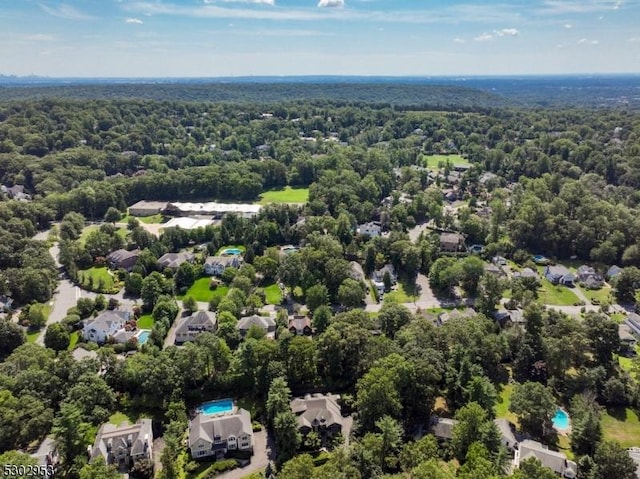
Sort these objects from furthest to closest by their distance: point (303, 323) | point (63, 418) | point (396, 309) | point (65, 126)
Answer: point (65, 126), point (303, 323), point (396, 309), point (63, 418)

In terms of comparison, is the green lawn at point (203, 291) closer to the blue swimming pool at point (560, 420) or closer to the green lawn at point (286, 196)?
the blue swimming pool at point (560, 420)

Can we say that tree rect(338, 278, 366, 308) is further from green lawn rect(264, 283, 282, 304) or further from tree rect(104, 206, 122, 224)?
tree rect(104, 206, 122, 224)

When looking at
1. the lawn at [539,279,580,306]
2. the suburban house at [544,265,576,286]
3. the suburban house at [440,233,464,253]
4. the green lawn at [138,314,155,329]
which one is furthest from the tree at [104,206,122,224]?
the suburban house at [544,265,576,286]

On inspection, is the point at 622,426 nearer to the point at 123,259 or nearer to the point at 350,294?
the point at 350,294

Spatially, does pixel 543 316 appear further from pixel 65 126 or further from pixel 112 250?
pixel 65 126

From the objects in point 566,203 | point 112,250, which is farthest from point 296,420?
point 566,203

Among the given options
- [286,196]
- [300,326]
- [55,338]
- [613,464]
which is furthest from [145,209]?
[613,464]
